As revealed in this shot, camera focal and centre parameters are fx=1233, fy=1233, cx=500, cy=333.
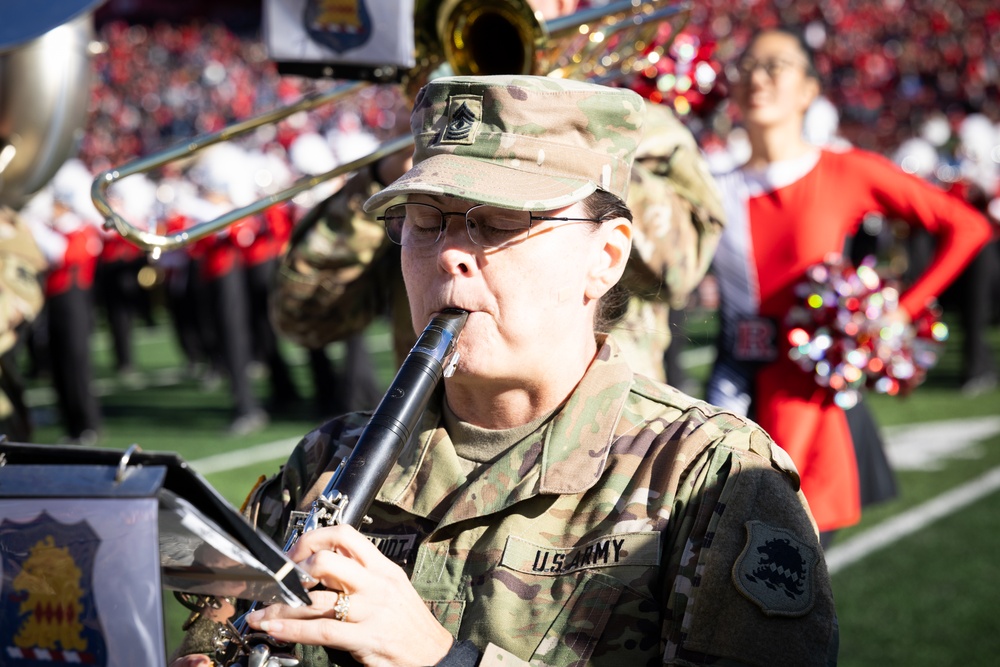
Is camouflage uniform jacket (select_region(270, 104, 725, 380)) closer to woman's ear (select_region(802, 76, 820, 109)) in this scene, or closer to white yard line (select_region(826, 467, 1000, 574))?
woman's ear (select_region(802, 76, 820, 109))

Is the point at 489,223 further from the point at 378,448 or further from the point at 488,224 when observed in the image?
the point at 378,448

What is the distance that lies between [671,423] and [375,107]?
2224 cm

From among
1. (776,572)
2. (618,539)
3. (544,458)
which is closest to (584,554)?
(618,539)

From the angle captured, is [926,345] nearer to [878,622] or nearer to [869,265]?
[869,265]

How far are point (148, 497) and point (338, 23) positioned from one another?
2061 mm

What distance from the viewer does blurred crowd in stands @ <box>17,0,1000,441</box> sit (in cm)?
1165

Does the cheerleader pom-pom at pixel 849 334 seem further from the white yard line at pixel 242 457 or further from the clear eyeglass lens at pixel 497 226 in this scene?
the white yard line at pixel 242 457

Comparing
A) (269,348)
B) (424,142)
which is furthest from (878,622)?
(269,348)

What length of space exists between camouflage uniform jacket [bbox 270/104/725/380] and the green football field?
2.02 feet

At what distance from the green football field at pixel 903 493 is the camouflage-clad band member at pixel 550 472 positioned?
40cm

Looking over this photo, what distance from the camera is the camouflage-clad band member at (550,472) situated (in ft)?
5.88

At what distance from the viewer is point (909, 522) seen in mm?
6441

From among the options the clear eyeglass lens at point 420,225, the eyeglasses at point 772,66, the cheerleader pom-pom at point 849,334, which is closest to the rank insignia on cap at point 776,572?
Answer: the clear eyeglass lens at point 420,225

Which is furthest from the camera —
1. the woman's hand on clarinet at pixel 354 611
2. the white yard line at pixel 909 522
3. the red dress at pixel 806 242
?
the white yard line at pixel 909 522
